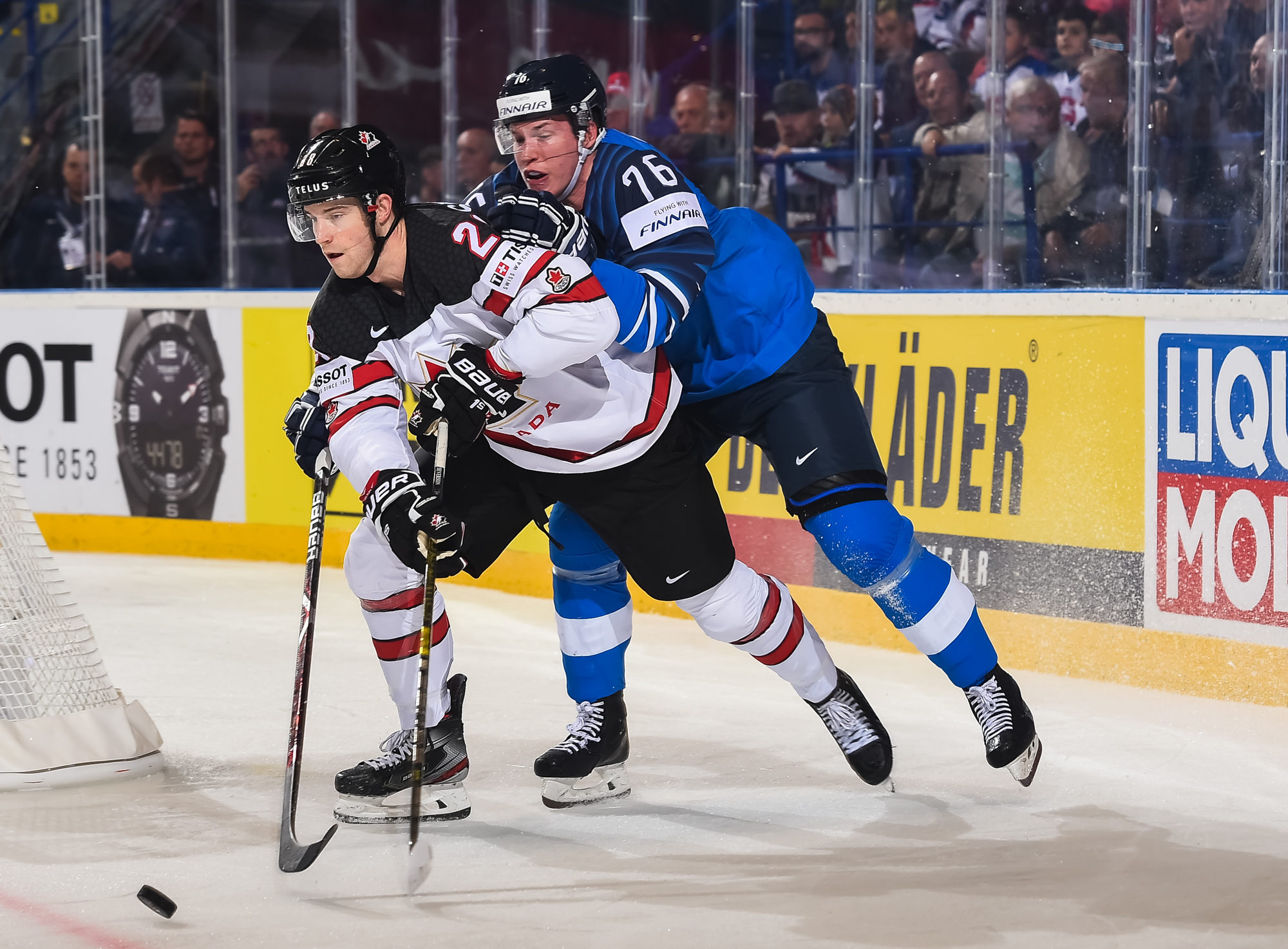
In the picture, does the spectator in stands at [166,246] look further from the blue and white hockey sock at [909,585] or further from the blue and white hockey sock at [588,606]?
the blue and white hockey sock at [909,585]

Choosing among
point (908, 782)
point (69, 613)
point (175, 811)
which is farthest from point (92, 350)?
point (908, 782)

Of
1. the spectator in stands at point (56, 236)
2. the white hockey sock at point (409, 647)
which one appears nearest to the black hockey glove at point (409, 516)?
the white hockey sock at point (409, 647)

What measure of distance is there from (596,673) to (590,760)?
18 centimetres

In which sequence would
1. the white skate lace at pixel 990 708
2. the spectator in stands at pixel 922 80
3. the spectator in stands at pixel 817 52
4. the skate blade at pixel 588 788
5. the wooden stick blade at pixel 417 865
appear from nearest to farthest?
the wooden stick blade at pixel 417 865, the white skate lace at pixel 990 708, the skate blade at pixel 588 788, the spectator in stands at pixel 922 80, the spectator in stands at pixel 817 52

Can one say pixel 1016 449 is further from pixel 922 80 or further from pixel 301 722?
pixel 301 722

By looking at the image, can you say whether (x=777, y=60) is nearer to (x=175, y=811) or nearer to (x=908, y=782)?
(x=908, y=782)

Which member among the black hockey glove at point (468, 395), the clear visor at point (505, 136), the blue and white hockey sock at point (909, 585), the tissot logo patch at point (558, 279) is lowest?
the blue and white hockey sock at point (909, 585)

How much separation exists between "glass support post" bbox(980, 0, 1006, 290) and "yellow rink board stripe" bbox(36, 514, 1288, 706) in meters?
1.12

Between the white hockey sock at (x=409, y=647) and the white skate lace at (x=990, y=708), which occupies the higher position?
the white hockey sock at (x=409, y=647)

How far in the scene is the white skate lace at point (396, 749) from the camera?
9.75ft

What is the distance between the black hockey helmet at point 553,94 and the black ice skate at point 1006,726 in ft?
4.03

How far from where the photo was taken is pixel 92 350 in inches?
259

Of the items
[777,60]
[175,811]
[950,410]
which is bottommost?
[175,811]

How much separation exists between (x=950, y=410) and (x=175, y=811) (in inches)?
94.3
